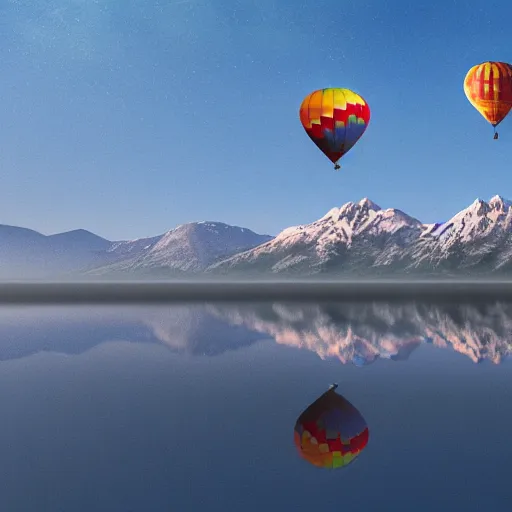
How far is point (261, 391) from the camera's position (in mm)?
25516

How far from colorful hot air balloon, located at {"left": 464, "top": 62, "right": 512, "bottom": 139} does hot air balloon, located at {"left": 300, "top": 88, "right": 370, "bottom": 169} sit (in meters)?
17.3

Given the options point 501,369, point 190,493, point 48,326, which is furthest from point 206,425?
point 48,326

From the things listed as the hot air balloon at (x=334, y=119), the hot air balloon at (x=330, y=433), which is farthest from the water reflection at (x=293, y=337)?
the hot air balloon at (x=334, y=119)

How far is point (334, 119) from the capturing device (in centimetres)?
6644

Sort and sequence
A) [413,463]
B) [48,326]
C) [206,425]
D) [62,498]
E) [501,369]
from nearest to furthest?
[62,498] → [413,463] → [206,425] → [501,369] → [48,326]

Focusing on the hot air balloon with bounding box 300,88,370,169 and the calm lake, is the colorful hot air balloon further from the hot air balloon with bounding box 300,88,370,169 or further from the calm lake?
the calm lake

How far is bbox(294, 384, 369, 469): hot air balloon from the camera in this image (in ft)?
52.1

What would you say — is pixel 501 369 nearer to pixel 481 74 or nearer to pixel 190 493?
pixel 190 493

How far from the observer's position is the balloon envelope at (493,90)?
245 feet

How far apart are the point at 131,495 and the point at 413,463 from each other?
22.3ft

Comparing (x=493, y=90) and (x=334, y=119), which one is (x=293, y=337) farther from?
(x=493, y=90)

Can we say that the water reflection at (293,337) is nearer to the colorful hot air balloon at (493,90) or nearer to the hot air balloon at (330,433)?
the hot air balloon at (330,433)

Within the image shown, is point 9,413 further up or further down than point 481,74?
further down

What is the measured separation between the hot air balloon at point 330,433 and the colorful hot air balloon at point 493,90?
203ft
